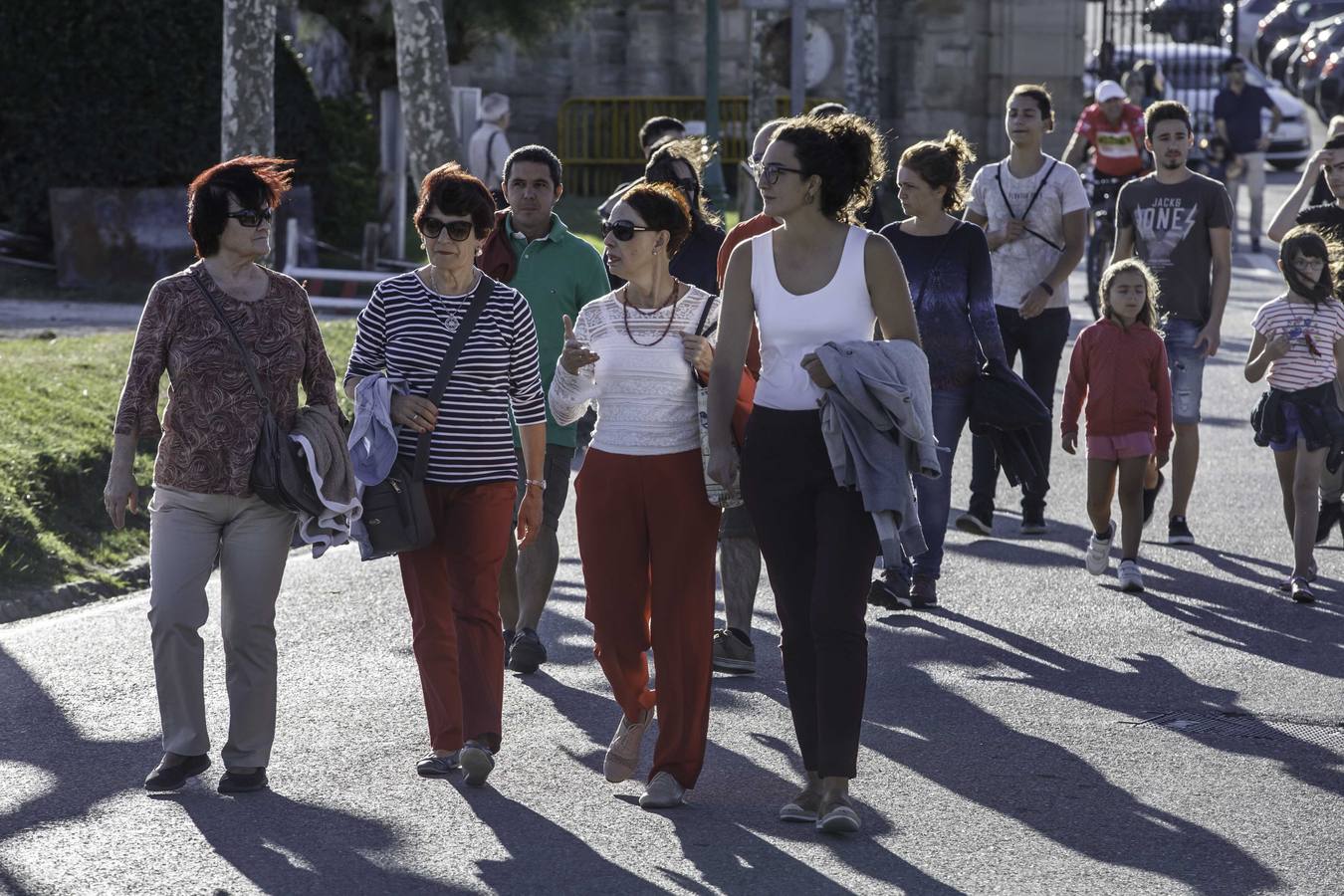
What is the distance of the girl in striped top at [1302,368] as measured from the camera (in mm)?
8836

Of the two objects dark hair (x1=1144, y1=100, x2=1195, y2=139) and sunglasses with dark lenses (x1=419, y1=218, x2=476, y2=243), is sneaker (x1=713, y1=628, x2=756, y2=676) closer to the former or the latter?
sunglasses with dark lenses (x1=419, y1=218, x2=476, y2=243)

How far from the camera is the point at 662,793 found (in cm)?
595

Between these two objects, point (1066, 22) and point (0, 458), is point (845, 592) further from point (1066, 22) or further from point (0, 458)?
point (1066, 22)

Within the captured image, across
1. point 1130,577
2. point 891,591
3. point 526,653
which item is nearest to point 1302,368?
point 1130,577

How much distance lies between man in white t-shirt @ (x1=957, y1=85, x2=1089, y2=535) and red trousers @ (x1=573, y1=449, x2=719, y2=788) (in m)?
4.13

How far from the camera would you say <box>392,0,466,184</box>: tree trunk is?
1791 cm

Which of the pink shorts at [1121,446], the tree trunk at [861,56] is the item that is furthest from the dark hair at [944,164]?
the tree trunk at [861,56]

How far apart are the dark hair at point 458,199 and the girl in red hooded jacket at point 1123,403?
340 cm

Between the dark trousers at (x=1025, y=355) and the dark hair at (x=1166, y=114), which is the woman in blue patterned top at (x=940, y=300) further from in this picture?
the dark hair at (x=1166, y=114)

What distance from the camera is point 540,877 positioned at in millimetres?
5332

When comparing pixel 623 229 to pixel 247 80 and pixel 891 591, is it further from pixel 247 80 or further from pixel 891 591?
pixel 247 80

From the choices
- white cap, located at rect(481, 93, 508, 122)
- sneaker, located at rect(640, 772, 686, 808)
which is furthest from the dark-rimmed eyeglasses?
white cap, located at rect(481, 93, 508, 122)

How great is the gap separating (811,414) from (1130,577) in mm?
3634

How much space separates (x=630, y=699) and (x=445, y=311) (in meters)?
1.22
